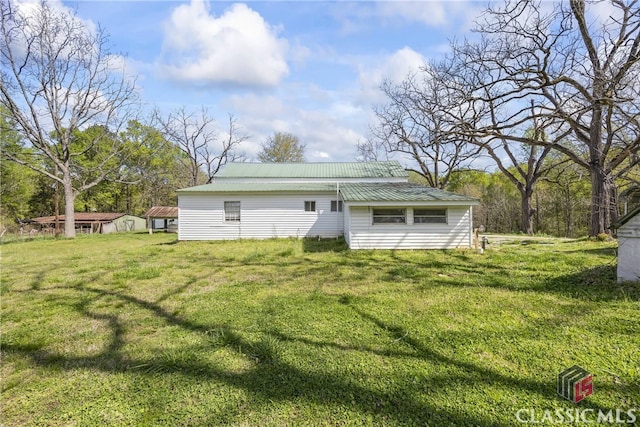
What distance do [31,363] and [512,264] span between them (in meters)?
9.68

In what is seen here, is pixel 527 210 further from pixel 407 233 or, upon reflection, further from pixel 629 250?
pixel 629 250

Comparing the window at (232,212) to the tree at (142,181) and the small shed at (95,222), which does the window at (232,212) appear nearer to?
the small shed at (95,222)

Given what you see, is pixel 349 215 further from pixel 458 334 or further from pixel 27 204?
pixel 27 204

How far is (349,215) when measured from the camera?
11.1m

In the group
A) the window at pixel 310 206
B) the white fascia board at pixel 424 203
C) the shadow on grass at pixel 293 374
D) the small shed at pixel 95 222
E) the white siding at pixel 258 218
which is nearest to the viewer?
the shadow on grass at pixel 293 374

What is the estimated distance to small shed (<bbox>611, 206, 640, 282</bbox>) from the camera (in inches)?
193

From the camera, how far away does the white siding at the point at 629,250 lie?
4918 mm

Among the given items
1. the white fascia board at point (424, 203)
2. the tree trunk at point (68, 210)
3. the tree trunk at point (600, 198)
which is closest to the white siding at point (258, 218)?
the white fascia board at point (424, 203)

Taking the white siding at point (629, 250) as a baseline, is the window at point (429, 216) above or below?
above

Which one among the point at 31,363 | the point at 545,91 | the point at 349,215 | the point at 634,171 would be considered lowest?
the point at 31,363

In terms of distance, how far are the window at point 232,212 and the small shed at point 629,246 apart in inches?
533

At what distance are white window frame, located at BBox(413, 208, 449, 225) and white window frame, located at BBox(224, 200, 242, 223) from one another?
28.5 feet

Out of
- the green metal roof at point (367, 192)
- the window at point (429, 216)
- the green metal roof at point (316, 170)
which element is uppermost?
the green metal roof at point (316, 170)

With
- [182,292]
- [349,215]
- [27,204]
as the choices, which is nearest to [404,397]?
[182,292]
